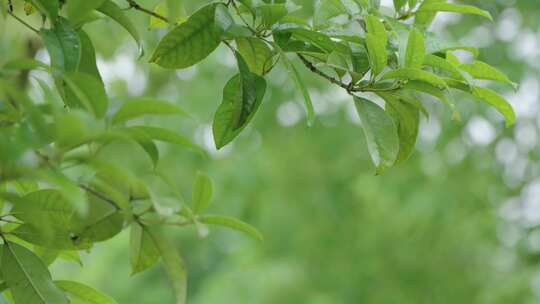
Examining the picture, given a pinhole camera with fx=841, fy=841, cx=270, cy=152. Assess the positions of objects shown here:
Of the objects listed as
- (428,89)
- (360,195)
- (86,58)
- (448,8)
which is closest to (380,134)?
(428,89)

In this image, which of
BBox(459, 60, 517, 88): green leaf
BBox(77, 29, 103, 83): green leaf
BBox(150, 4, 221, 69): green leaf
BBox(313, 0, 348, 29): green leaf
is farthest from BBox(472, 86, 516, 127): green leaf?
BBox(77, 29, 103, 83): green leaf

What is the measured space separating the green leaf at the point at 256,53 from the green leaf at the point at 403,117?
12 cm

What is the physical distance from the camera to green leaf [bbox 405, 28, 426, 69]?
78cm

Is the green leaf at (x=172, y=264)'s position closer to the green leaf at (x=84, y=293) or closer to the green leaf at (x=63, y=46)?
the green leaf at (x=84, y=293)

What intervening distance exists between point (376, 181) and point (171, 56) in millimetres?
2856

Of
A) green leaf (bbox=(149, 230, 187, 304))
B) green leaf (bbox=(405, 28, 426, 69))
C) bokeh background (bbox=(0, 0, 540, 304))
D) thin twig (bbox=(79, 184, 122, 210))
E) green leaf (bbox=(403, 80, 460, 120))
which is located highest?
green leaf (bbox=(405, 28, 426, 69))

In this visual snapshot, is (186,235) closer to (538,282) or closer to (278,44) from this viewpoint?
(538,282)

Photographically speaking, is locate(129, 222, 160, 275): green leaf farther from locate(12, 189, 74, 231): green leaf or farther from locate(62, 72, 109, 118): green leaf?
locate(62, 72, 109, 118): green leaf

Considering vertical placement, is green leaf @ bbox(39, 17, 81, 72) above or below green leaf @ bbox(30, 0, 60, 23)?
below

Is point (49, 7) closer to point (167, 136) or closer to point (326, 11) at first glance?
point (167, 136)

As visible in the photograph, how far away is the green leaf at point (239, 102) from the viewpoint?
31.1 inches

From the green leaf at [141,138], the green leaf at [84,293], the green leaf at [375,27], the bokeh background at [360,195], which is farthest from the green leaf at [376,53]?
the bokeh background at [360,195]

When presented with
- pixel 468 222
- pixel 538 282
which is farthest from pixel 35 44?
pixel 538 282

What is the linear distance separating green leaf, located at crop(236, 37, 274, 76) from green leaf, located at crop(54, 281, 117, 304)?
28 cm
